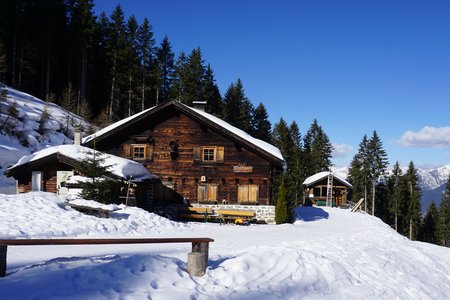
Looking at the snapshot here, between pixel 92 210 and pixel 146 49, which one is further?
pixel 146 49

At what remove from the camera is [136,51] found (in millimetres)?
53094

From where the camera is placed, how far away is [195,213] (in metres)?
23.9

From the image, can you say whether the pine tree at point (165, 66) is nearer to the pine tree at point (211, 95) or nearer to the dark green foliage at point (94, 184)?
the pine tree at point (211, 95)

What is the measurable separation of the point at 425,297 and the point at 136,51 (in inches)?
1977

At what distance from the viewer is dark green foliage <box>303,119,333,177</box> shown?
67.9 metres

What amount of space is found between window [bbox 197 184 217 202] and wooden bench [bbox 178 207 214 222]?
3.96 feet

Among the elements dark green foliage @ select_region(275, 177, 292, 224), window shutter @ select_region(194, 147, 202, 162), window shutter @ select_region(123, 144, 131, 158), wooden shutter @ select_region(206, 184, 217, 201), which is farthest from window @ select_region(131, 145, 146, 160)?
dark green foliage @ select_region(275, 177, 292, 224)

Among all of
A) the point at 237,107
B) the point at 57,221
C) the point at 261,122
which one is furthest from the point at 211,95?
the point at 57,221

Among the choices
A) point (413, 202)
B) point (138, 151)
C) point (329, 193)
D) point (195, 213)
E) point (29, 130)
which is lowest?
point (413, 202)

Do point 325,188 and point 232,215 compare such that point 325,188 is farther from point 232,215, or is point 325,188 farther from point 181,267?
point 181,267

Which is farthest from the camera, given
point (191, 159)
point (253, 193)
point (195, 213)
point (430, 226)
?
point (430, 226)

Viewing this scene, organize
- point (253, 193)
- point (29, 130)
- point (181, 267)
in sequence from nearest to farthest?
point (181, 267) → point (253, 193) → point (29, 130)

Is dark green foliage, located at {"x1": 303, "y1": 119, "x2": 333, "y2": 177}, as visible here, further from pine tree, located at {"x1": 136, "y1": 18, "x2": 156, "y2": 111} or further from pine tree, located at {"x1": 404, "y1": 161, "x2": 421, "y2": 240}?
pine tree, located at {"x1": 136, "y1": 18, "x2": 156, "y2": 111}

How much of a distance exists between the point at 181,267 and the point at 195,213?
16545 mm
